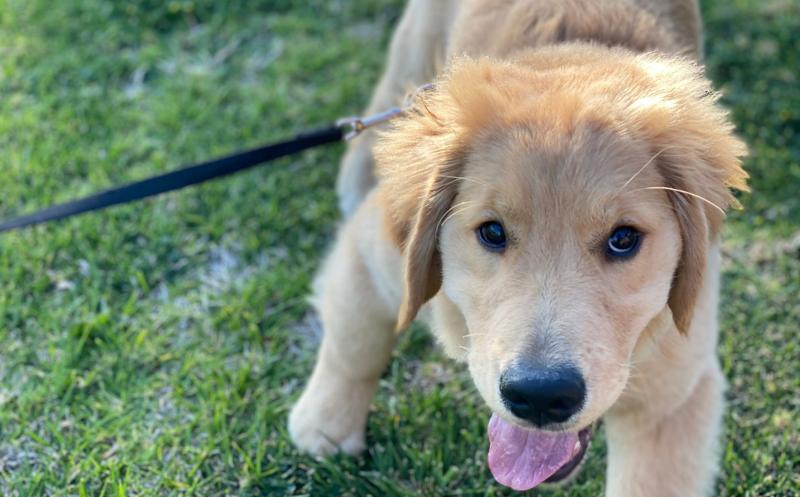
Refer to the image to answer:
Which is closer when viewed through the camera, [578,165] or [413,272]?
[578,165]

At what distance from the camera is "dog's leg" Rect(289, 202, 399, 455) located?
350 centimetres

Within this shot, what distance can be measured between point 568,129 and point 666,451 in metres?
1.32

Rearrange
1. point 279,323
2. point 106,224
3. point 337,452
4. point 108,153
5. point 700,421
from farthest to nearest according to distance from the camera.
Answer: point 108,153, point 106,224, point 279,323, point 337,452, point 700,421

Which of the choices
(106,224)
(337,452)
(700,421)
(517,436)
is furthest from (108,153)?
(700,421)

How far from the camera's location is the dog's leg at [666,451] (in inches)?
125

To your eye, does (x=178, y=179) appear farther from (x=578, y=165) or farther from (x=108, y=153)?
(x=578, y=165)

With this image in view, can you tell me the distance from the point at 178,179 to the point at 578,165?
179 centimetres

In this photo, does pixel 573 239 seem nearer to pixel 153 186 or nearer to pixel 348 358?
pixel 348 358

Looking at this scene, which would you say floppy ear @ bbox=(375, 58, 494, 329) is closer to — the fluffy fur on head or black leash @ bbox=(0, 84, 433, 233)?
the fluffy fur on head

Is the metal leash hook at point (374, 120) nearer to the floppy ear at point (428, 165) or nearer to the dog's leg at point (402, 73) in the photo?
the floppy ear at point (428, 165)

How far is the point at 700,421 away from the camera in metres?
3.31

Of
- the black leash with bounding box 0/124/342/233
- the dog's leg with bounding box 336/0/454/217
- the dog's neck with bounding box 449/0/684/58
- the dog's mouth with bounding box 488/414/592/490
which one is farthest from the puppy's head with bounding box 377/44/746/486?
the dog's leg with bounding box 336/0/454/217

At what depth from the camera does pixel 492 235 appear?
2.66m

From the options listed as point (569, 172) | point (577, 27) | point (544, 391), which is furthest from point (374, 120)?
point (544, 391)
